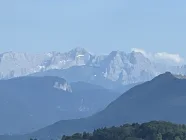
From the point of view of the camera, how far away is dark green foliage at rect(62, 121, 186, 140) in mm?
162262

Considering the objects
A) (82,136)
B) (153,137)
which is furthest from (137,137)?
(82,136)

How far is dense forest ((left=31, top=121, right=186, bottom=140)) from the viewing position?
16226cm

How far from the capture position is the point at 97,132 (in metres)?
173

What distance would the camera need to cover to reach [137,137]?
537ft

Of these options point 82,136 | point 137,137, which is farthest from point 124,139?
point 82,136

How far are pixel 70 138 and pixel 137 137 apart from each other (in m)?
14.5

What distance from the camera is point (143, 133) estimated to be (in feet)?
546

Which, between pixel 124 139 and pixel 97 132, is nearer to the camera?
pixel 124 139

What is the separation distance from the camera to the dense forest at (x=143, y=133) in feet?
532

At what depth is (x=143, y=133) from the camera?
166m

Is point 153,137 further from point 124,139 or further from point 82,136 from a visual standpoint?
point 82,136

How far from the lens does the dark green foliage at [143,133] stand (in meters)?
162

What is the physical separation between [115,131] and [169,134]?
1356 cm

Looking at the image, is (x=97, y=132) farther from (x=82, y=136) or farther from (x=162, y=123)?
(x=162, y=123)
